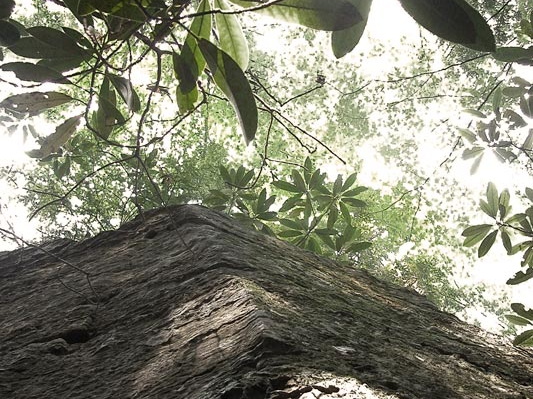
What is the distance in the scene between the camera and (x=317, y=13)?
713 millimetres

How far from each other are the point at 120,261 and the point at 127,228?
9.2 inches

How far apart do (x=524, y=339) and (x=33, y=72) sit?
1.40 metres

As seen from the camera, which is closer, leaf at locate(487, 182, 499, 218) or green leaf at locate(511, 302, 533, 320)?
green leaf at locate(511, 302, 533, 320)

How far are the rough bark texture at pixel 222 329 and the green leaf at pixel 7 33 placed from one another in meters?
0.44

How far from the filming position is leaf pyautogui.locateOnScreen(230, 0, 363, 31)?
694mm

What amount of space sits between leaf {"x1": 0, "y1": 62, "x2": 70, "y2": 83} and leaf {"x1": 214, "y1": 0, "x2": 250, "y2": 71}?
1.14 ft

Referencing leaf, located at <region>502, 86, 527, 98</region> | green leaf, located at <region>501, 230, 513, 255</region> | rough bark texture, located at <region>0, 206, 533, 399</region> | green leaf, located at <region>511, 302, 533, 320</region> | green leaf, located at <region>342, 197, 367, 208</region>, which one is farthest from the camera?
green leaf, located at <region>342, 197, 367, 208</region>

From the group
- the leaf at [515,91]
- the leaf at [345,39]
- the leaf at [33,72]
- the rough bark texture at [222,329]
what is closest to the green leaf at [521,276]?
the rough bark texture at [222,329]

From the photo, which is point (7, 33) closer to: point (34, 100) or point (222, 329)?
point (34, 100)

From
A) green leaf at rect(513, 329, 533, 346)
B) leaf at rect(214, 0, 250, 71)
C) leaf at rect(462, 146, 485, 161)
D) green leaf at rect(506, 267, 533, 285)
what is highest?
leaf at rect(214, 0, 250, 71)

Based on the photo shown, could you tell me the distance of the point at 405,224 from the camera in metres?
7.41

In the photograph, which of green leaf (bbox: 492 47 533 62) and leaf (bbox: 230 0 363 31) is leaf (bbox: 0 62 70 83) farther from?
green leaf (bbox: 492 47 533 62)

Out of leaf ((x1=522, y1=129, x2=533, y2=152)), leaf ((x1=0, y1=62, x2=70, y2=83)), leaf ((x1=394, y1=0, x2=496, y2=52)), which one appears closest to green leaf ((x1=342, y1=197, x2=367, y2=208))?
leaf ((x1=522, y1=129, x2=533, y2=152))

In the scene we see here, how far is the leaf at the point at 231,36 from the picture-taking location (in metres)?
0.85
